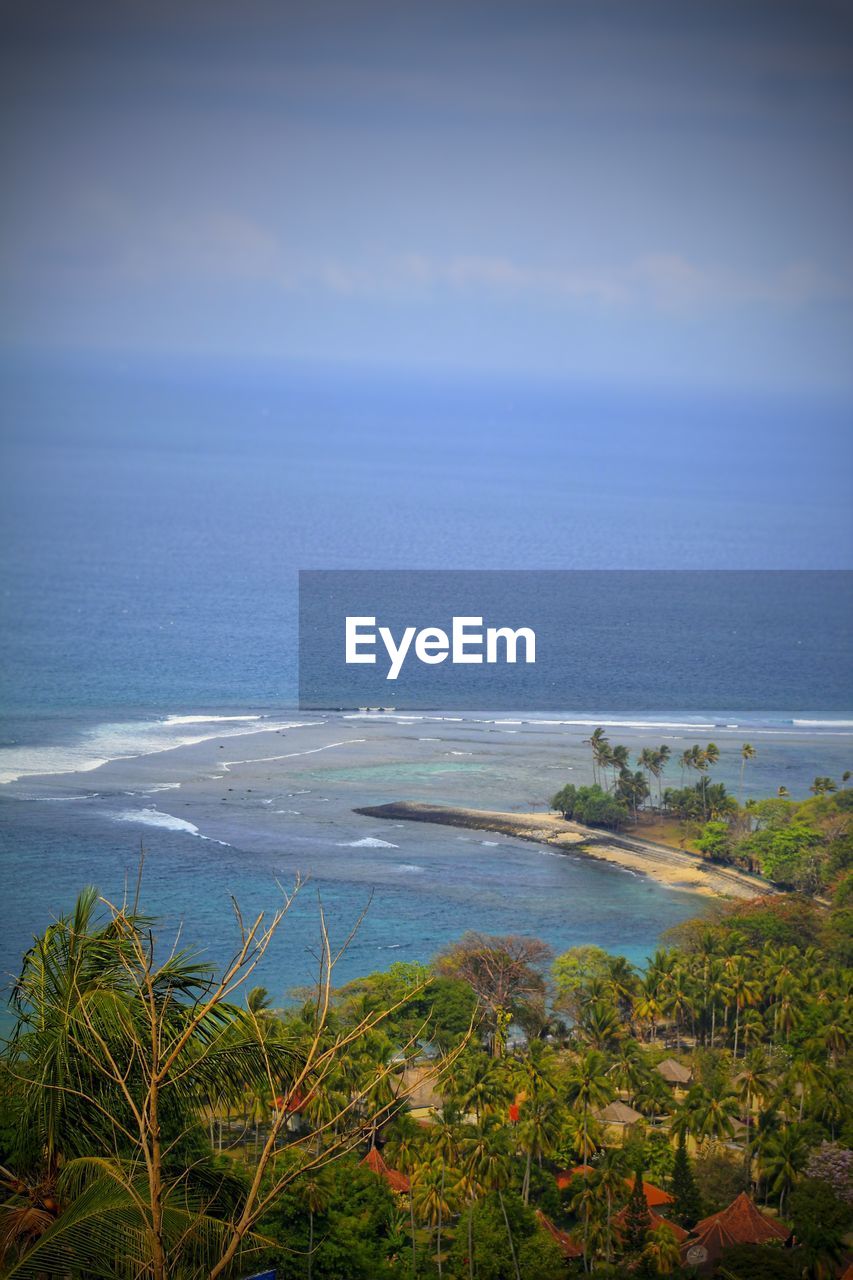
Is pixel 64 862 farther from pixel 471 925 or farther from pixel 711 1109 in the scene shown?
pixel 711 1109

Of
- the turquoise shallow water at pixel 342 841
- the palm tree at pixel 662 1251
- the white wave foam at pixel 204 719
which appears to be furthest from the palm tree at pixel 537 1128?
the white wave foam at pixel 204 719

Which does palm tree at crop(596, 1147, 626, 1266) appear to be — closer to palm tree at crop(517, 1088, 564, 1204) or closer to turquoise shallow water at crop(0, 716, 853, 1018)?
palm tree at crop(517, 1088, 564, 1204)

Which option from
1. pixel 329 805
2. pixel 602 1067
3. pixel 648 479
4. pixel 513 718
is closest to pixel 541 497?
pixel 648 479

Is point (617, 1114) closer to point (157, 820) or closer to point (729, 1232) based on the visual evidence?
point (729, 1232)

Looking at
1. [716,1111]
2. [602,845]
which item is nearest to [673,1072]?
[716,1111]

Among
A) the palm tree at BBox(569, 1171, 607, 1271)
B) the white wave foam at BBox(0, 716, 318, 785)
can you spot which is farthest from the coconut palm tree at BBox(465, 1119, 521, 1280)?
the white wave foam at BBox(0, 716, 318, 785)
